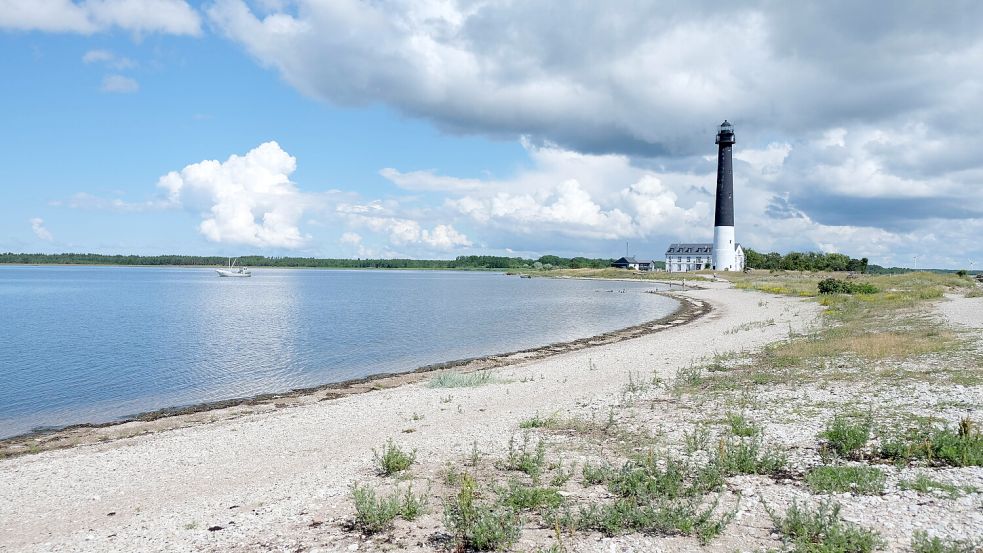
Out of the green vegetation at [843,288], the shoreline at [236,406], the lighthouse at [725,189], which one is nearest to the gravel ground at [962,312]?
the green vegetation at [843,288]

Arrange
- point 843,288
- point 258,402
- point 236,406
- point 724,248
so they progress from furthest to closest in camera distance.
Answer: point 724,248, point 843,288, point 258,402, point 236,406

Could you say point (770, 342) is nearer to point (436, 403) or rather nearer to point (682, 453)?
point (436, 403)

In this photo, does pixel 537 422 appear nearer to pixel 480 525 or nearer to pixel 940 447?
pixel 480 525

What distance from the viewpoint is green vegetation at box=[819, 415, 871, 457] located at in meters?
10.7

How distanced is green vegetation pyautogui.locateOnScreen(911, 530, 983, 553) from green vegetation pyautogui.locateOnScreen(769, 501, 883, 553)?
1.32 ft

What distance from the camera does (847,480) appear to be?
9.27 meters

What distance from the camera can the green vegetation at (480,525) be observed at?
7.86m

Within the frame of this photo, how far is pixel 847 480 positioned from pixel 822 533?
88.0 inches

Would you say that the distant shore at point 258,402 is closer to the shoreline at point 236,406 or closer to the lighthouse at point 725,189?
the shoreline at point 236,406

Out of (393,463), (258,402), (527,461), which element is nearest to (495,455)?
(527,461)

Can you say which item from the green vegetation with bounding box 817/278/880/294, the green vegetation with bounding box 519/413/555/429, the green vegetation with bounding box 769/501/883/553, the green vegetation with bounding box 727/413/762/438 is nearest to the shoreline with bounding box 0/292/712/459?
the green vegetation with bounding box 519/413/555/429

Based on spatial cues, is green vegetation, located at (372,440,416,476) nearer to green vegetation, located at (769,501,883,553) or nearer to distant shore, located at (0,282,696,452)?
green vegetation, located at (769,501,883,553)

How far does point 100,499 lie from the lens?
38.9 feet

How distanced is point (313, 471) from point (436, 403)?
24.2 feet
